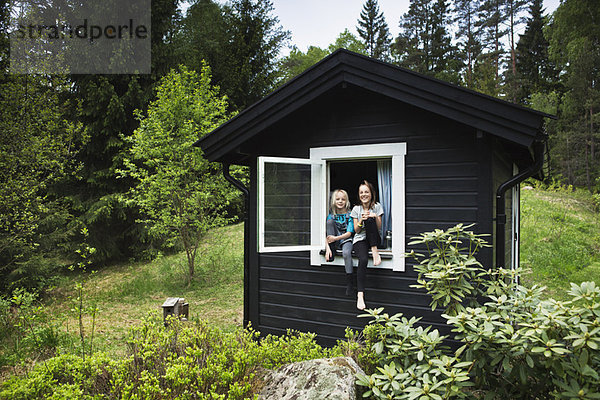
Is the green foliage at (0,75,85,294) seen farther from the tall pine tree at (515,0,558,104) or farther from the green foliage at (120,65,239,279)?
the tall pine tree at (515,0,558,104)

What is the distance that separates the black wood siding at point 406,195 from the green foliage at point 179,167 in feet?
14.4

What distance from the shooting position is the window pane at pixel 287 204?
4637mm

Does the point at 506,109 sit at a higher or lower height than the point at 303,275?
higher

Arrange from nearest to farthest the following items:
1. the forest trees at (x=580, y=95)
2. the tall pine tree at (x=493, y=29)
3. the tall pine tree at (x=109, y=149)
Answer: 1. the tall pine tree at (x=109, y=149)
2. the forest trees at (x=580, y=95)
3. the tall pine tree at (x=493, y=29)

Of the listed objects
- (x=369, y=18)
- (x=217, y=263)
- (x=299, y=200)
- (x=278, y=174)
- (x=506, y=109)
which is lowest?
(x=217, y=263)

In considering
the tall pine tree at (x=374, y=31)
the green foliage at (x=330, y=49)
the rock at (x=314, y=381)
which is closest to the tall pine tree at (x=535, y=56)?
the tall pine tree at (x=374, y=31)

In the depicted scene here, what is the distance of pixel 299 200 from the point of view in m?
4.80

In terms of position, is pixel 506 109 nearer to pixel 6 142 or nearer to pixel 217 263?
pixel 6 142

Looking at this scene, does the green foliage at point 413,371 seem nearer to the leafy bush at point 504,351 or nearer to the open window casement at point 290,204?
the leafy bush at point 504,351

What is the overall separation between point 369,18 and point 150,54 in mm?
20877

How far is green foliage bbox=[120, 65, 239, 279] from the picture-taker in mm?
9281

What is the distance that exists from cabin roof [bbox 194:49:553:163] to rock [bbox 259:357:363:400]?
266cm

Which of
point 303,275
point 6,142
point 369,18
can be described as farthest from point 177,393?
point 369,18

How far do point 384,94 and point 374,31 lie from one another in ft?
91.3
